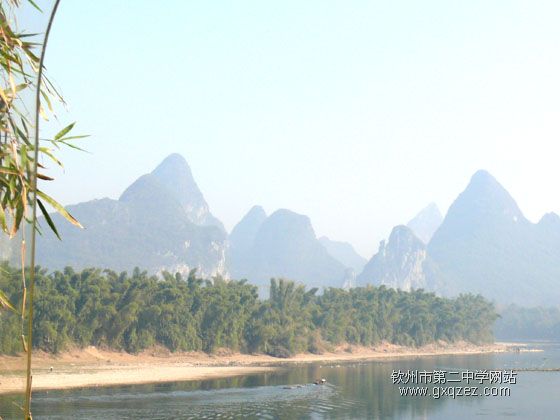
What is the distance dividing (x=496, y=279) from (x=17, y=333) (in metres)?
169

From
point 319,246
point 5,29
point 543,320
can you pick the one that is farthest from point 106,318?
point 319,246

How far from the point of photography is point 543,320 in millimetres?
97250

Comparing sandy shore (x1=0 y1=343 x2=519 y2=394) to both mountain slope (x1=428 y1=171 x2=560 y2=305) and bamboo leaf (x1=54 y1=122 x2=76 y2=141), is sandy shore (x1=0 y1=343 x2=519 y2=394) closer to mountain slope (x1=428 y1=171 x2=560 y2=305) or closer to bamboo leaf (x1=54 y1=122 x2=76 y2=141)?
Answer: bamboo leaf (x1=54 y1=122 x2=76 y2=141)

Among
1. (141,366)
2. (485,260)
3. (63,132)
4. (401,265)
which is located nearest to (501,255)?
(485,260)

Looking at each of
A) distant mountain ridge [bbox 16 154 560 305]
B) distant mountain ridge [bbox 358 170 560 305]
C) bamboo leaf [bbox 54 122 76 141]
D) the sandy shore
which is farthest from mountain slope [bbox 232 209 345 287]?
bamboo leaf [bbox 54 122 76 141]

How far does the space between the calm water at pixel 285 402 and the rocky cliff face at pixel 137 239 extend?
86.9 m

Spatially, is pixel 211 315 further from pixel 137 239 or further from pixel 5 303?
pixel 137 239

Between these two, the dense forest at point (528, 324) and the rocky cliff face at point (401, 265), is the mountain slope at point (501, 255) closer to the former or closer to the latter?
the rocky cliff face at point (401, 265)

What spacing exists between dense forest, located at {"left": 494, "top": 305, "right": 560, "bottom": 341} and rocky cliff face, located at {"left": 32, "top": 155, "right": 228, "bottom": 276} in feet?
177

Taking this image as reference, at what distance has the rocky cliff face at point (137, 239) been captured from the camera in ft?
388

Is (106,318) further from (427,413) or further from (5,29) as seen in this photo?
(5,29)

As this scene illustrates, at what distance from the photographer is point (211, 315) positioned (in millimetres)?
45875

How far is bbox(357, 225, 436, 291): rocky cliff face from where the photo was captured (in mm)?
154500

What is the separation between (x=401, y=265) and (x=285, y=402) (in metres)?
132
